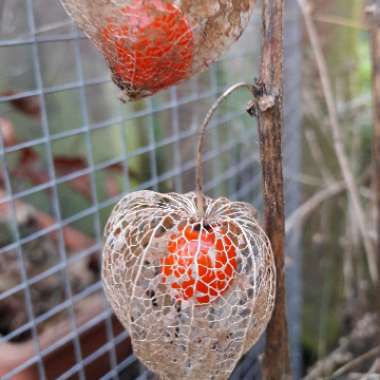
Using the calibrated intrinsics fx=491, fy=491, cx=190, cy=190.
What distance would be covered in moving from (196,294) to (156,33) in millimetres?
232

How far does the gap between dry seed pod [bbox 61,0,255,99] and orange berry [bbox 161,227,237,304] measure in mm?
144

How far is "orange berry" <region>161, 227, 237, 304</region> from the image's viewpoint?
0.45 metres

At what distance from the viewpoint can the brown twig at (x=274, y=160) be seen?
446mm

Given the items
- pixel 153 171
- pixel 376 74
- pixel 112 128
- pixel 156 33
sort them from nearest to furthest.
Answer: pixel 156 33 < pixel 376 74 < pixel 153 171 < pixel 112 128

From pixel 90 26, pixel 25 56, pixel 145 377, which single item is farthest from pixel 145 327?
pixel 25 56

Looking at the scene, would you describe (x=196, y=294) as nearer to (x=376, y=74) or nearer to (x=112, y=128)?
(x=376, y=74)

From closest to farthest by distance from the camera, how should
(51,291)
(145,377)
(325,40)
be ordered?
(145,377), (51,291), (325,40)

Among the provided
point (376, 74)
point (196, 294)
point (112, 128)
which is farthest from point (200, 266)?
point (112, 128)

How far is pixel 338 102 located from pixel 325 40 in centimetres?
17

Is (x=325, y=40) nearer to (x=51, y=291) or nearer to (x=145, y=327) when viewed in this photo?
(x=51, y=291)

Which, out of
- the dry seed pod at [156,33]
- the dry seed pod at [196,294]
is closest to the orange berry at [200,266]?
the dry seed pod at [196,294]

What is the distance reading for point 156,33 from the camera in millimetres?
404

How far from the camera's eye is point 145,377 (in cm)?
92

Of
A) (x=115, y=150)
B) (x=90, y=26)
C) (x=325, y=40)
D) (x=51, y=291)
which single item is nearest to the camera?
(x=90, y=26)
